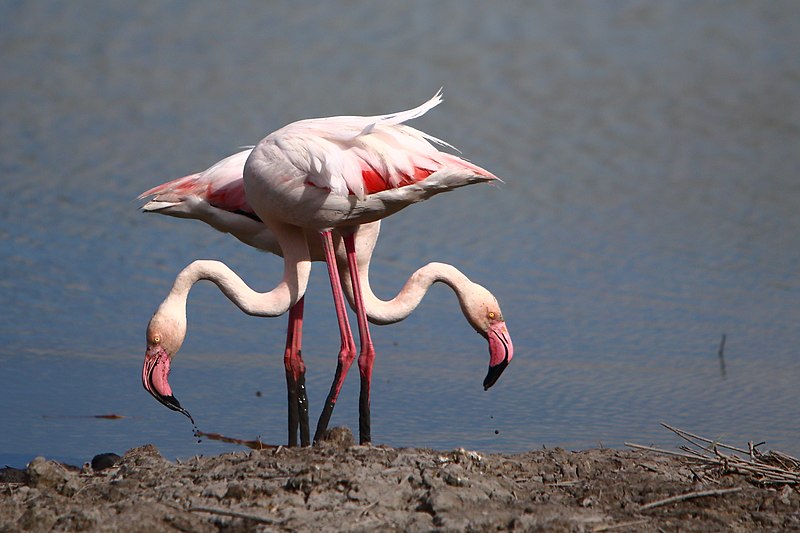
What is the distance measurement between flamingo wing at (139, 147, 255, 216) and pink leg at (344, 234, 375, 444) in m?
0.64

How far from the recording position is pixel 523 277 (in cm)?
955

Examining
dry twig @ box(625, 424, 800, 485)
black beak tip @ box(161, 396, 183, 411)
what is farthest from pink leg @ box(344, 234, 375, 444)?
dry twig @ box(625, 424, 800, 485)

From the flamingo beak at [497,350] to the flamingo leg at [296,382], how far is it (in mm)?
1007

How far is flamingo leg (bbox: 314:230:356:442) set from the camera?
20.5 ft

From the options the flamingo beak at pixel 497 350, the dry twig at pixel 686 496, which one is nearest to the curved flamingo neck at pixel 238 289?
the flamingo beak at pixel 497 350

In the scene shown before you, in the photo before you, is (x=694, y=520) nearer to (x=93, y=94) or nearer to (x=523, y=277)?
(x=523, y=277)

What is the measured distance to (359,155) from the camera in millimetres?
6176

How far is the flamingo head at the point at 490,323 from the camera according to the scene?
659cm

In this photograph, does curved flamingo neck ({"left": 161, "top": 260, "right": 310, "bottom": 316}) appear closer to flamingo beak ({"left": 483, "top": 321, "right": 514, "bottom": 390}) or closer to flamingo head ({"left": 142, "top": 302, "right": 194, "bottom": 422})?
flamingo head ({"left": 142, "top": 302, "right": 194, "bottom": 422})

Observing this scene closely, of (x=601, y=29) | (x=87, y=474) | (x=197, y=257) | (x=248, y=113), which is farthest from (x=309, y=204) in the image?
(x=601, y=29)

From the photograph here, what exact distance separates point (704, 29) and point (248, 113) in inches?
263

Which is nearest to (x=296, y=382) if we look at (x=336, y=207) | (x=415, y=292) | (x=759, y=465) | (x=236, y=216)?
(x=415, y=292)

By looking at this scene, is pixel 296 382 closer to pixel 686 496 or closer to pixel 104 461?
pixel 104 461

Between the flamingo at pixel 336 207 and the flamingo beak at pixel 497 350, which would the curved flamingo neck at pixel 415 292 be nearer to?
the flamingo at pixel 336 207
